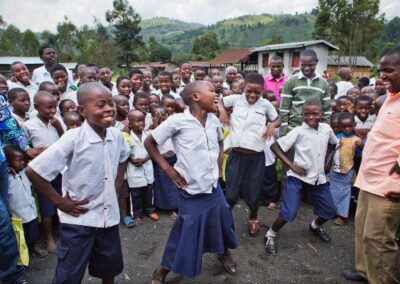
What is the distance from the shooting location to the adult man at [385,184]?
2189 millimetres

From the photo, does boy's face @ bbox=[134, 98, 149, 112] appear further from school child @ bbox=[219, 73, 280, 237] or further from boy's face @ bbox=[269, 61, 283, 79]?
boy's face @ bbox=[269, 61, 283, 79]

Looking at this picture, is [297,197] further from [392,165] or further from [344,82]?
[344,82]

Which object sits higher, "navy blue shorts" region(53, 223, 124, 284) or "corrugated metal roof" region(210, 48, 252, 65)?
"corrugated metal roof" region(210, 48, 252, 65)

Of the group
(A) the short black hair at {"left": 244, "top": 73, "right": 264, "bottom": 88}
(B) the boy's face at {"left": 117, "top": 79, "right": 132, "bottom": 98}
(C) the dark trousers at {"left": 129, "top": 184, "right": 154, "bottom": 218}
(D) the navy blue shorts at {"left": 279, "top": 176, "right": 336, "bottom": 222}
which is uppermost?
(A) the short black hair at {"left": 244, "top": 73, "right": 264, "bottom": 88}

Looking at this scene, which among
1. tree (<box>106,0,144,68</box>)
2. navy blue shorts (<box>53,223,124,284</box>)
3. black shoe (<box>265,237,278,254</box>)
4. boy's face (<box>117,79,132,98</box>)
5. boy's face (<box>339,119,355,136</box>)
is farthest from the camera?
tree (<box>106,0,144,68</box>)

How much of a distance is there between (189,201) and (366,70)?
40.8 meters

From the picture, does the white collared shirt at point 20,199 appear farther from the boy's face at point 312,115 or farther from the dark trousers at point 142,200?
the boy's face at point 312,115

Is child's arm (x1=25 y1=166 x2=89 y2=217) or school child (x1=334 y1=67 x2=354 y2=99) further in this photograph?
school child (x1=334 y1=67 x2=354 y2=99)

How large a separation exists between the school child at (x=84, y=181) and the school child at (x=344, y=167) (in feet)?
9.67

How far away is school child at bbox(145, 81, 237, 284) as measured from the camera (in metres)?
2.50

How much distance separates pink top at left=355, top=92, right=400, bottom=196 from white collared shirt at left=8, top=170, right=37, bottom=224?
122 inches

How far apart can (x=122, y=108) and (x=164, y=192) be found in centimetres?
131

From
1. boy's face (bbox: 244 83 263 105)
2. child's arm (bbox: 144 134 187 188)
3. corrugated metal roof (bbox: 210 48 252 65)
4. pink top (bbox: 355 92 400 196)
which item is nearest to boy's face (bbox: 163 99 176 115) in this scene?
boy's face (bbox: 244 83 263 105)

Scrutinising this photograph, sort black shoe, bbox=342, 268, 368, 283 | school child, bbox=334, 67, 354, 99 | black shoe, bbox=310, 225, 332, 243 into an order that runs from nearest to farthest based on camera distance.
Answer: black shoe, bbox=342, 268, 368, 283, black shoe, bbox=310, 225, 332, 243, school child, bbox=334, 67, 354, 99
